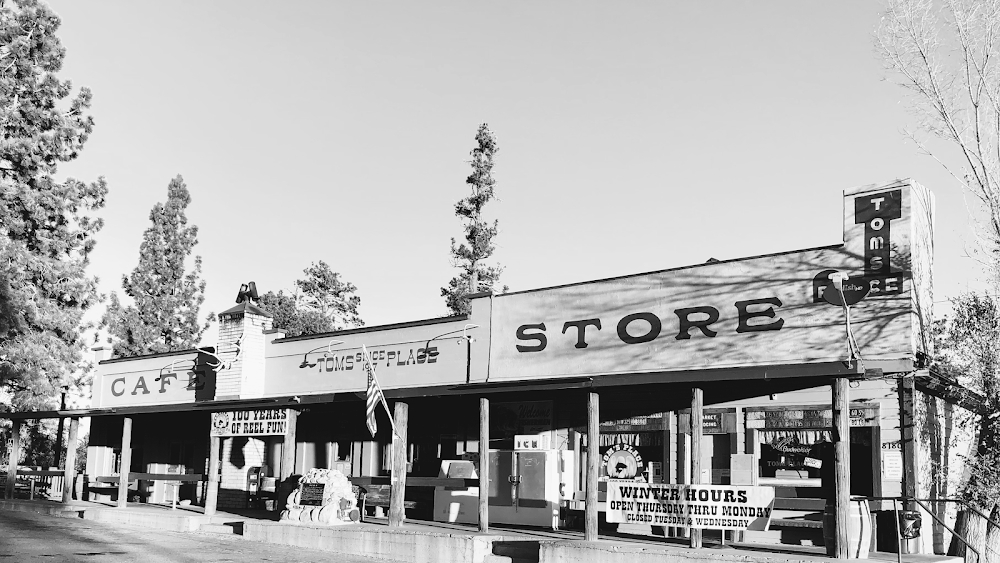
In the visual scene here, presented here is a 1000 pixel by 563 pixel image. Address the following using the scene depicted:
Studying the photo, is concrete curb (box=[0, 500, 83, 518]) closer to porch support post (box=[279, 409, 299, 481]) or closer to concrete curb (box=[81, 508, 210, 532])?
concrete curb (box=[81, 508, 210, 532])

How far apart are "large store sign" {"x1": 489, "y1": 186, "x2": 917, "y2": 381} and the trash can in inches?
97.5

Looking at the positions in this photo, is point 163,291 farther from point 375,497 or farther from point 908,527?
point 908,527

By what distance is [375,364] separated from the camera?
79.5 ft

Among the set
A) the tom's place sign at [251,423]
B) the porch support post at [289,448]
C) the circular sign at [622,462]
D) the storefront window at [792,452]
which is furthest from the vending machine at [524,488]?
the tom's place sign at [251,423]

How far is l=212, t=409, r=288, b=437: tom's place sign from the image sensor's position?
2280 centimetres

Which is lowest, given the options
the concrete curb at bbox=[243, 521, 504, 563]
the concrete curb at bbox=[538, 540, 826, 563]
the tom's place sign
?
the concrete curb at bbox=[243, 521, 504, 563]

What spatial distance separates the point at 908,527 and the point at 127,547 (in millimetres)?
13299

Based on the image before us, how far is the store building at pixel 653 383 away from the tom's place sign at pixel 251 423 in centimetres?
5

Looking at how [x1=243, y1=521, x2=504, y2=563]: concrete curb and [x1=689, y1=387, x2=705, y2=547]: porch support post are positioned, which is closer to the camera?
[x1=689, y1=387, x2=705, y2=547]: porch support post

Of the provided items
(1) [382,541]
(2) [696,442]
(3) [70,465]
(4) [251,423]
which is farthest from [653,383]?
(3) [70,465]

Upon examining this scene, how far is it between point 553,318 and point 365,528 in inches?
217

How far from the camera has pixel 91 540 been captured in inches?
766

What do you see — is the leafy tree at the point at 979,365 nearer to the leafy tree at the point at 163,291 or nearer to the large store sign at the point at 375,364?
the large store sign at the point at 375,364

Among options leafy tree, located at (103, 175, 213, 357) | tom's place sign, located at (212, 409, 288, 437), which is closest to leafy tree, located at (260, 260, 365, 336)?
leafy tree, located at (103, 175, 213, 357)
